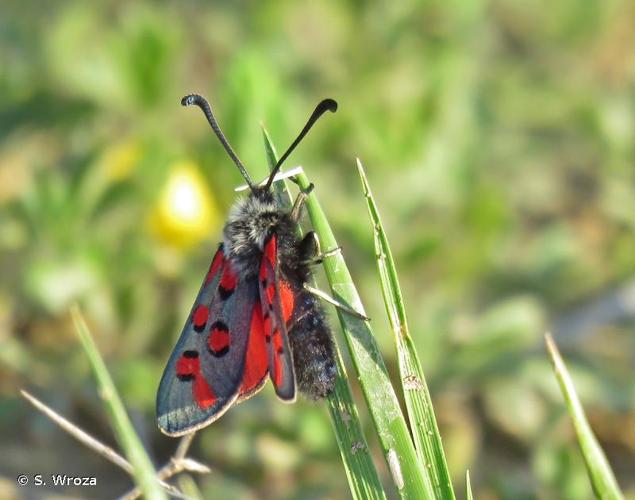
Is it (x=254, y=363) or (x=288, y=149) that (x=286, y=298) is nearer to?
(x=254, y=363)

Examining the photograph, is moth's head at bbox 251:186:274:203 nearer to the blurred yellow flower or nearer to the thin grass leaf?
the thin grass leaf

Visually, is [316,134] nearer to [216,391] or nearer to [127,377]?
[127,377]

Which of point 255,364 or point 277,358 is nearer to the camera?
point 277,358

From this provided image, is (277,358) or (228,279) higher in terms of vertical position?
(228,279)

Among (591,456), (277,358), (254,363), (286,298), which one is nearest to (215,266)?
(286,298)

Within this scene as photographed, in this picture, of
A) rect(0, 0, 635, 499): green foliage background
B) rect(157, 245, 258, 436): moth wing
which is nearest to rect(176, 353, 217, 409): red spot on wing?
rect(157, 245, 258, 436): moth wing

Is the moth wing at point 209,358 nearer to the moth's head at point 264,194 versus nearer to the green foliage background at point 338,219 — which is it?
the moth's head at point 264,194

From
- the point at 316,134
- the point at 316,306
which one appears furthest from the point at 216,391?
the point at 316,134
